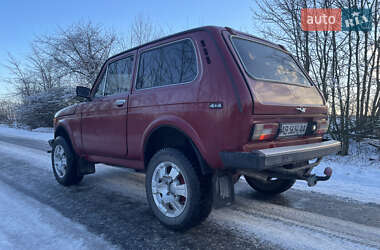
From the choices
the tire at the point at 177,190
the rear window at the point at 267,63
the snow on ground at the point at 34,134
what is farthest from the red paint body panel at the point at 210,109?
the snow on ground at the point at 34,134

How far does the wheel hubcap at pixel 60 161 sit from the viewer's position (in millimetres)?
4236

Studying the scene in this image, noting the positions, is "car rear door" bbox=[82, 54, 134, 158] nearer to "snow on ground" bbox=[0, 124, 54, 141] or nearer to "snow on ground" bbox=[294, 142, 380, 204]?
"snow on ground" bbox=[294, 142, 380, 204]

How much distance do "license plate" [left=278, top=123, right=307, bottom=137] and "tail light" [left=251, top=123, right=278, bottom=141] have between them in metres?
0.11

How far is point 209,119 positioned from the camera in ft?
7.38

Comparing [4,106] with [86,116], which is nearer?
[86,116]

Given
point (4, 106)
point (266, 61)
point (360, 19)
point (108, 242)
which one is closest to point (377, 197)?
point (266, 61)

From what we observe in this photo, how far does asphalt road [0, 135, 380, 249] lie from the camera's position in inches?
90.3

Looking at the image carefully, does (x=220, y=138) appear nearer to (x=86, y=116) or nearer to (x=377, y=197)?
(x=86, y=116)

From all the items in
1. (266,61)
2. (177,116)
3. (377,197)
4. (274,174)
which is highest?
(266,61)

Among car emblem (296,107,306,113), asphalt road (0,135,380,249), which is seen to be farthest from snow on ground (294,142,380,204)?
car emblem (296,107,306,113)

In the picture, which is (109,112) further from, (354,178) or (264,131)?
(354,178)

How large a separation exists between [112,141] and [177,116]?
128cm

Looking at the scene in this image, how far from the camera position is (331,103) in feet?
23.6

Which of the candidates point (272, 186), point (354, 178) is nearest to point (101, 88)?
point (272, 186)
